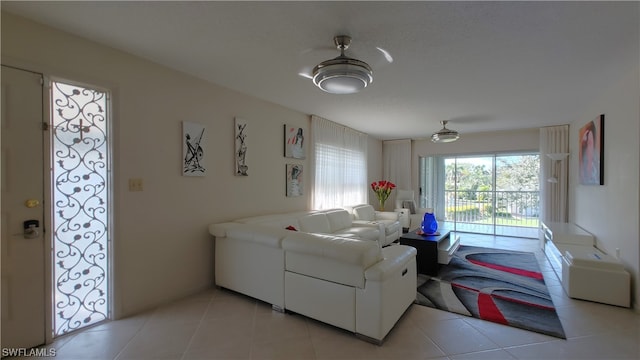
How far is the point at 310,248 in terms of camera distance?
238 cm

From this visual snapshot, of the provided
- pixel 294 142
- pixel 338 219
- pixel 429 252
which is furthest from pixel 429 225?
pixel 294 142

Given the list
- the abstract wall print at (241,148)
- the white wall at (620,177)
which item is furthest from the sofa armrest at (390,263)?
the white wall at (620,177)

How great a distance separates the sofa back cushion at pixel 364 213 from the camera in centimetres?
562

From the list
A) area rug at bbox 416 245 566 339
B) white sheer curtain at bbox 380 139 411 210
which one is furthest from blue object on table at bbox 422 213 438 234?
white sheer curtain at bbox 380 139 411 210

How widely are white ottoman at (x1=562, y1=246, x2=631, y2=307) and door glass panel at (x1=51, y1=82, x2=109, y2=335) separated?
4653mm

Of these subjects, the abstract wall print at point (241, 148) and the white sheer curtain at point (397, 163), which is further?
the white sheer curtain at point (397, 163)

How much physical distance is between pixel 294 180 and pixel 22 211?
304 centimetres

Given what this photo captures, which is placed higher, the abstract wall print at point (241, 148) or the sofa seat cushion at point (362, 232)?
the abstract wall print at point (241, 148)

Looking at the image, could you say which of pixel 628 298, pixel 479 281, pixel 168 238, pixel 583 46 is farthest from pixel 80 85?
pixel 628 298

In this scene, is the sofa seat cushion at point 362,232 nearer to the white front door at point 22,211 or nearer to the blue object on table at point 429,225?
the blue object on table at point 429,225

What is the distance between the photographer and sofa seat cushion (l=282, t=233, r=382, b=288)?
2149 mm

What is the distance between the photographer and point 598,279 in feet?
9.49

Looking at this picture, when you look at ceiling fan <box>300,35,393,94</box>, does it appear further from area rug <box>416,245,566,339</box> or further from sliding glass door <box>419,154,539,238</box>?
sliding glass door <box>419,154,539,238</box>

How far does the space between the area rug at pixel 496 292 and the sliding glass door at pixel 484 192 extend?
2329 millimetres
